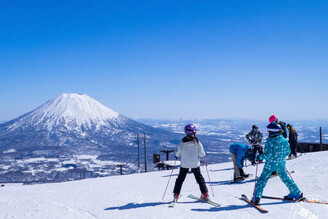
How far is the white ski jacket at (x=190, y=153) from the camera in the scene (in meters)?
5.47

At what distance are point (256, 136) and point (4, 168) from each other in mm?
182573

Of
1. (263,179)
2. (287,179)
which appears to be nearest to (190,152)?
(263,179)

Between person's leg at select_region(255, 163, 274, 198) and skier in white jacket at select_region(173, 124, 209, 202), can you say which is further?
skier in white jacket at select_region(173, 124, 209, 202)

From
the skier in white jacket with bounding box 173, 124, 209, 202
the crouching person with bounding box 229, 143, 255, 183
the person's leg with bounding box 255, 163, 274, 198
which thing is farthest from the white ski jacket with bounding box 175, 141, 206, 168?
the crouching person with bounding box 229, 143, 255, 183

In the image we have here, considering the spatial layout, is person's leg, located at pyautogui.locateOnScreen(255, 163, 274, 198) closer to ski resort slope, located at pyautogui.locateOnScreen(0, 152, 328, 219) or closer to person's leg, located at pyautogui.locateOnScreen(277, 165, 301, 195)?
person's leg, located at pyautogui.locateOnScreen(277, 165, 301, 195)

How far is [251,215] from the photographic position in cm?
460

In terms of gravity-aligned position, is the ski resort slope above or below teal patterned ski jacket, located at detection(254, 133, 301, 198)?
below

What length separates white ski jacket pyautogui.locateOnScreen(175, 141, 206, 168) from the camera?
547 cm

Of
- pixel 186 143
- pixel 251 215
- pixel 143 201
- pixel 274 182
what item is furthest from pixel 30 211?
pixel 274 182

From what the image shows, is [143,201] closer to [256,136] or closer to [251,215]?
[251,215]

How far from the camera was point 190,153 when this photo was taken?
550 centimetres

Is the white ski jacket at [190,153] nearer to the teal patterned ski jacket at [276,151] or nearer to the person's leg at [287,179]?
the teal patterned ski jacket at [276,151]

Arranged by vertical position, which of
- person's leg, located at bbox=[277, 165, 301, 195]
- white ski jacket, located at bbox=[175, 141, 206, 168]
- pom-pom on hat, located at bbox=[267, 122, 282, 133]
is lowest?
person's leg, located at bbox=[277, 165, 301, 195]

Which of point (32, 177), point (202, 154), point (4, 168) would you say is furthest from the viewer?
point (4, 168)
